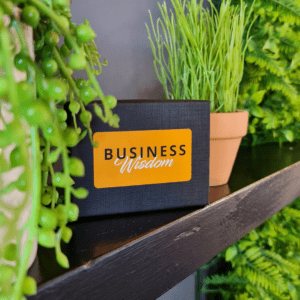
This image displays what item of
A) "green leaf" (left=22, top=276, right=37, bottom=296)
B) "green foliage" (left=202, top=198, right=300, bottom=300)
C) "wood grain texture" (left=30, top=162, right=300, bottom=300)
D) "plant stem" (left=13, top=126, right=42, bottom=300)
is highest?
"plant stem" (left=13, top=126, right=42, bottom=300)

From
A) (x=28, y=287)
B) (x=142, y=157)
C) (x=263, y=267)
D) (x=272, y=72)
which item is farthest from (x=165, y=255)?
(x=272, y=72)

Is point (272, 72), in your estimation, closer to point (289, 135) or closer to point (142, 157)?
point (289, 135)

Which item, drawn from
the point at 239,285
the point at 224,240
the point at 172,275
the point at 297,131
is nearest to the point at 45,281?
the point at 172,275

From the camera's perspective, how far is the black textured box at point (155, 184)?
0.44 metres

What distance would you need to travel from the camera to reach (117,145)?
44 centimetres

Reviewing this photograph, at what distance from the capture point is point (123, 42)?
862mm

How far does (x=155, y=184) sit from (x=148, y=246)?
11 cm

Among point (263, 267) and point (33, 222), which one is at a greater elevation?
point (33, 222)

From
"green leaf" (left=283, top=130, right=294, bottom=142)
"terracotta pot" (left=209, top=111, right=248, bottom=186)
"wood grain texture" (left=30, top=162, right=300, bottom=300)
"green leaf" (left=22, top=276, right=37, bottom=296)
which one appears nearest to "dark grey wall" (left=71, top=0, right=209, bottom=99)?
"terracotta pot" (left=209, top=111, right=248, bottom=186)

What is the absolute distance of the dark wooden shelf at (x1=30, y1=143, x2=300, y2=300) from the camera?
A: 1.03 ft

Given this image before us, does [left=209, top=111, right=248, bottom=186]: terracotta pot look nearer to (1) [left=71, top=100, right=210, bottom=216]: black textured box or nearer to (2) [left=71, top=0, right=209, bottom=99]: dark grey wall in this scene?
(1) [left=71, top=100, right=210, bottom=216]: black textured box

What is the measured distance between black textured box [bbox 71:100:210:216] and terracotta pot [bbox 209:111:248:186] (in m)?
0.15

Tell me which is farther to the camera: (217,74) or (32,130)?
(217,74)

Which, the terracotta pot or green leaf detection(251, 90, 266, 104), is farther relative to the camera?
green leaf detection(251, 90, 266, 104)
